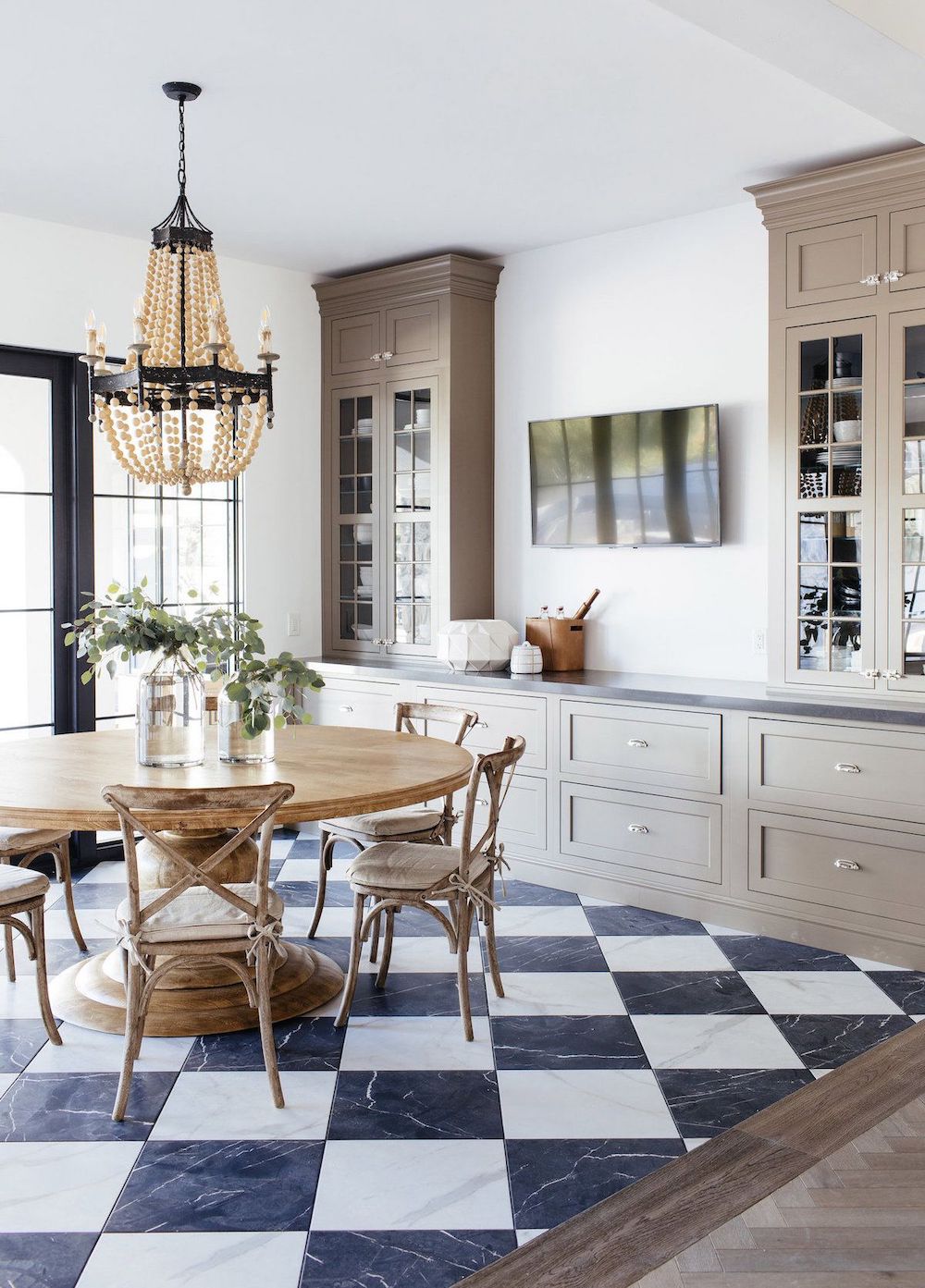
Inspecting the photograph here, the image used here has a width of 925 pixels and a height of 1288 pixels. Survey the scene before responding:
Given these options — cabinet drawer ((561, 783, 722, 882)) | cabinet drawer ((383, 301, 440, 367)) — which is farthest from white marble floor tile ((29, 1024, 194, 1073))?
cabinet drawer ((383, 301, 440, 367))

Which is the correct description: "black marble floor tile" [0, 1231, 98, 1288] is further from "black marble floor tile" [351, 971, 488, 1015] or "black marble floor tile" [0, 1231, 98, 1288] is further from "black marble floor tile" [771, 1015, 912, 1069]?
"black marble floor tile" [771, 1015, 912, 1069]

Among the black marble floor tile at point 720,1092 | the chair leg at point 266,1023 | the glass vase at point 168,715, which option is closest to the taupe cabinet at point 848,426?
the black marble floor tile at point 720,1092

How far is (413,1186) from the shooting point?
2.45 metres

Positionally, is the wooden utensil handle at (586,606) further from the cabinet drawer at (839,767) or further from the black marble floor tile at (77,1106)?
the black marble floor tile at (77,1106)

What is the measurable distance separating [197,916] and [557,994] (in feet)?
3.89

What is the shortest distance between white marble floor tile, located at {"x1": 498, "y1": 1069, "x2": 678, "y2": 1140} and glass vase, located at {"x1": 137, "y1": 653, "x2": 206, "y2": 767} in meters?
1.27

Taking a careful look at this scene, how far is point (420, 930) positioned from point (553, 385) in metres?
2.57

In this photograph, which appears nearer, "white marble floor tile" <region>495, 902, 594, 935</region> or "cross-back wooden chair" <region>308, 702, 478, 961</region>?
"cross-back wooden chair" <region>308, 702, 478, 961</region>

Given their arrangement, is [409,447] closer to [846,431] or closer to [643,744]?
[643,744]

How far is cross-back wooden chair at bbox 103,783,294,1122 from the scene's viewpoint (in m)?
2.81

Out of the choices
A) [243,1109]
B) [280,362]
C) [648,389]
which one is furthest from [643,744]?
[280,362]

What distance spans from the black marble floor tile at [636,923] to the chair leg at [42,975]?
189cm

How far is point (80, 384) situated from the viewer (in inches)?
200

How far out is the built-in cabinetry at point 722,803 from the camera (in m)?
3.80
